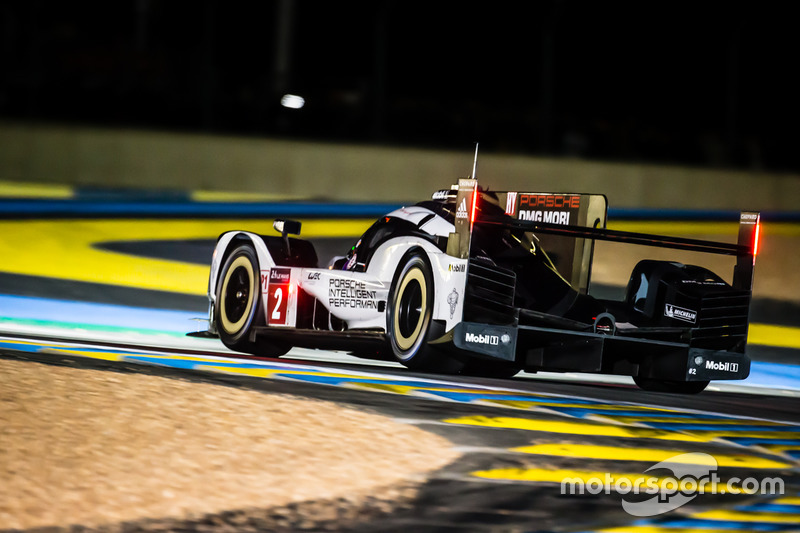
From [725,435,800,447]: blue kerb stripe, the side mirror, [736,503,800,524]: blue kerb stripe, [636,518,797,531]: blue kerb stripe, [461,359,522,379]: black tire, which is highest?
the side mirror

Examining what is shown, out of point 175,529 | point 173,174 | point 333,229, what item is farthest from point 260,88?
point 175,529

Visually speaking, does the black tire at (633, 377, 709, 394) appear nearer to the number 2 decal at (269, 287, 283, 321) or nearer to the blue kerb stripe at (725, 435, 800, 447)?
the blue kerb stripe at (725, 435, 800, 447)

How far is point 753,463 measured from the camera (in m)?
5.88

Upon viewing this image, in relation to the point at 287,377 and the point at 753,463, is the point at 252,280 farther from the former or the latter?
the point at 753,463

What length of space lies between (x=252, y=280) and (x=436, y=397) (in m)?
2.65

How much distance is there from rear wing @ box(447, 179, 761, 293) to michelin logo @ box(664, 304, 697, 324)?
41 cm

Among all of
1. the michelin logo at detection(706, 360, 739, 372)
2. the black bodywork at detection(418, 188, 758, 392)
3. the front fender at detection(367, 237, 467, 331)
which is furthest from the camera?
the michelin logo at detection(706, 360, 739, 372)

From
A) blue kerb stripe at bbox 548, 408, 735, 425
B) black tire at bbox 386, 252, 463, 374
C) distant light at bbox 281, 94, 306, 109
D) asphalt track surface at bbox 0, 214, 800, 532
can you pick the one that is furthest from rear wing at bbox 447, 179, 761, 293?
distant light at bbox 281, 94, 306, 109

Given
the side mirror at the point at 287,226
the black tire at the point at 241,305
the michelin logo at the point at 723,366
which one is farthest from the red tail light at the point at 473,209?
the black tire at the point at 241,305

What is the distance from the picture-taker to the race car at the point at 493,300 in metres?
7.90

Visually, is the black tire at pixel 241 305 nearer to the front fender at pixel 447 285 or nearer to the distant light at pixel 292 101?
the front fender at pixel 447 285

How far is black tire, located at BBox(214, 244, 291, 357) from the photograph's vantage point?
374 inches

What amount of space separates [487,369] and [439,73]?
17.4 m

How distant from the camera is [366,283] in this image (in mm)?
8562
